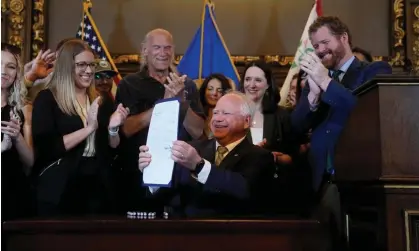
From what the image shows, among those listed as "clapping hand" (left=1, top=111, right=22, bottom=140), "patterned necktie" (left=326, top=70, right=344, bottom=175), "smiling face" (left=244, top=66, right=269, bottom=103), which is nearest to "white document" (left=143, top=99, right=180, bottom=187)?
"clapping hand" (left=1, top=111, right=22, bottom=140)

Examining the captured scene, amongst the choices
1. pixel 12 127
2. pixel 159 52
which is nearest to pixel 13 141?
pixel 12 127

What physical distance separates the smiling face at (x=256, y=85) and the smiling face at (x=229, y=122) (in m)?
0.68

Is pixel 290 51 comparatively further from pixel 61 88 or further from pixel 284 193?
pixel 61 88

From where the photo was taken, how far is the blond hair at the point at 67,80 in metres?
3.08

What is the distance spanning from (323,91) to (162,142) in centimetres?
87

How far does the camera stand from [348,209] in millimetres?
2643

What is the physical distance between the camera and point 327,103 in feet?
9.29

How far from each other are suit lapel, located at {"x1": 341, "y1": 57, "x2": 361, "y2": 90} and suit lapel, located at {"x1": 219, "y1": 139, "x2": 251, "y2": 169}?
61cm

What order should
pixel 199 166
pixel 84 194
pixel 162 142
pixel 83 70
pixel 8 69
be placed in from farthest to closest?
pixel 83 70, pixel 84 194, pixel 8 69, pixel 199 166, pixel 162 142

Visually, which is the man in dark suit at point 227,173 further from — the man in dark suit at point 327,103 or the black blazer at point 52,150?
the black blazer at point 52,150

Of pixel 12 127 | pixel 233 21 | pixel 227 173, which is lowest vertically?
pixel 227 173

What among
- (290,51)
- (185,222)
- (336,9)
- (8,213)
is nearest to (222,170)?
(185,222)

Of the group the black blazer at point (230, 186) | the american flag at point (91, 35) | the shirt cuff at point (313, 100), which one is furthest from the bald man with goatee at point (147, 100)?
the american flag at point (91, 35)

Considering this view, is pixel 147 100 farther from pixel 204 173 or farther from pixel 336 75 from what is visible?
pixel 336 75
